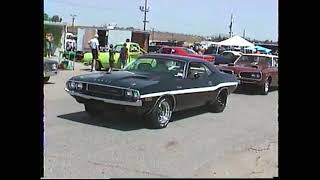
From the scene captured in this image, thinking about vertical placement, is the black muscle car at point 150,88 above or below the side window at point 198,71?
below

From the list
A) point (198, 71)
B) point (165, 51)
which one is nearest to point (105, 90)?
point (198, 71)

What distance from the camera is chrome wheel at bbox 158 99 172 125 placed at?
723 cm

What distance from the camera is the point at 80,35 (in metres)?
27.0

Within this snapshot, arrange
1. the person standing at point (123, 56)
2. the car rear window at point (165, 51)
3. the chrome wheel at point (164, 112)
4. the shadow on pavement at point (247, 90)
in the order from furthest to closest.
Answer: the car rear window at point (165, 51), the person standing at point (123, 56), the shadow on pavement at point (247, 90), the chrome wheel at point (164, 112)

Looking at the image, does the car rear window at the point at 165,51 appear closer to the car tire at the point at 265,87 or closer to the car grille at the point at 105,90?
the car tire at the point at 265,87

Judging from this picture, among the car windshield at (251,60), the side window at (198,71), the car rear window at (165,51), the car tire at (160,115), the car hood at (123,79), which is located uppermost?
the car rear window at (165,51)

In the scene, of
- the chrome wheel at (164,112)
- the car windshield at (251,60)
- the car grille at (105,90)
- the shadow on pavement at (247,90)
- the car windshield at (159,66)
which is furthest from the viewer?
the car windshield at (251,60)

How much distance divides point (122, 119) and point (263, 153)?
9.29 feet

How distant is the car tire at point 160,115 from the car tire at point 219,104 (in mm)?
1919

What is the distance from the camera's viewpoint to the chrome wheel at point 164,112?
285 inches

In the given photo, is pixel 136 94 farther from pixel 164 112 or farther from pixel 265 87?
pixel 265 87

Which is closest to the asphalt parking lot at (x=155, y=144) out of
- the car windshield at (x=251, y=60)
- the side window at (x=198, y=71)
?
the side window at (x=198, y=71)
